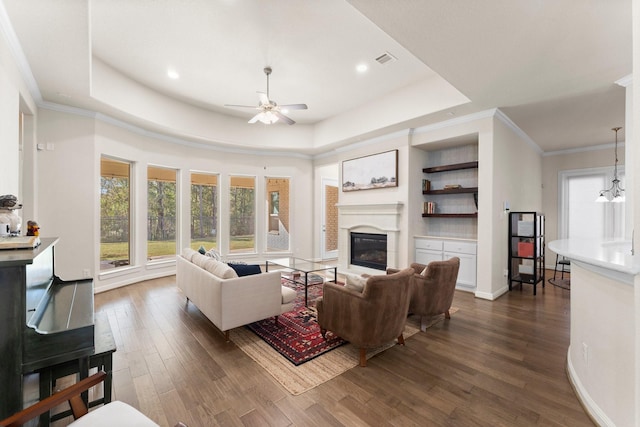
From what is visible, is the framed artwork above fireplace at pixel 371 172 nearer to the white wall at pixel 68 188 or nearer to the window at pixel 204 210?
the window at pixel 204 210

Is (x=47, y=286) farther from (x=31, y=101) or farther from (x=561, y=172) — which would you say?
(x=561, y=172)

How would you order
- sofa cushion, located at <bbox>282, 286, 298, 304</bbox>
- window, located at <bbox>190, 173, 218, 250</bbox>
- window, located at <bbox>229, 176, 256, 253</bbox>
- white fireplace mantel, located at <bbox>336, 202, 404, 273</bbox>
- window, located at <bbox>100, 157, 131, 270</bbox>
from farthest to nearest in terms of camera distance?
1. window, located at <bbox>229, 176, 256, 253</bbox>
2. window, located at <bbox>190, 173, 218, 250</bbox>
3. white fireplace mantel, located at <bbox>336, 202, 404, 273</bbox>
4. window, located at <bbox>100, 157, 131, 270</bbox>
5. sofa cushion, located at <bbox>282, 286, 298, 304</bbox>

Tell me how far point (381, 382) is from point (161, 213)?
5493 mm

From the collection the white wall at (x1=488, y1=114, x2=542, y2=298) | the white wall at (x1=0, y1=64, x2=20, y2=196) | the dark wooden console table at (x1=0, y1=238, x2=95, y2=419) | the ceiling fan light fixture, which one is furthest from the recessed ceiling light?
the dark wooden console table at (x1=0, y1=238, x2=95, y2=419)

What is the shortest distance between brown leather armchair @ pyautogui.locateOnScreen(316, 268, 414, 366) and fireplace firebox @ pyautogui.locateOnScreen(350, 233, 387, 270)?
116 inches

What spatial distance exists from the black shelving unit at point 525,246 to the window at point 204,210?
6.18m

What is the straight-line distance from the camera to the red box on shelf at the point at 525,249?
470cm

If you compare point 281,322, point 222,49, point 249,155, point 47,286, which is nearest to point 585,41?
point 222,49

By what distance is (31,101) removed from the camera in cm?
366

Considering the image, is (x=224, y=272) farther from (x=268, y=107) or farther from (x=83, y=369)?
(x=268, y=107)

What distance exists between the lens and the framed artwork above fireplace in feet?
17.8

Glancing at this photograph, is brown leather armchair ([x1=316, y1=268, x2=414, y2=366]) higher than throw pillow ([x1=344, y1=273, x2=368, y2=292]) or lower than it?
lower

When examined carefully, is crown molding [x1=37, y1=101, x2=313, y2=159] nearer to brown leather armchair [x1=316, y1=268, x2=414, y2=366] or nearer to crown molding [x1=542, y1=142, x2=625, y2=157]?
brown leather armchair [x1=316, y1=268, x2=414, y2=366]

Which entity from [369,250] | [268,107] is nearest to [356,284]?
[268,107]
